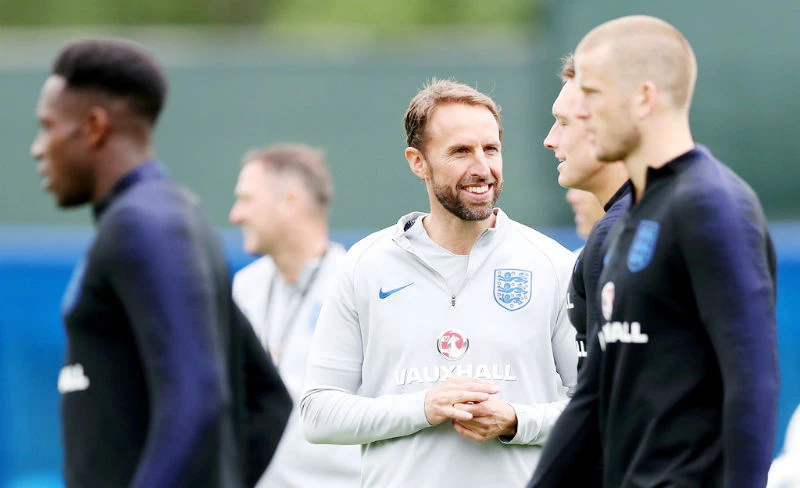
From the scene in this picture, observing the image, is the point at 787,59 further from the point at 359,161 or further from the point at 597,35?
the point at 597,35

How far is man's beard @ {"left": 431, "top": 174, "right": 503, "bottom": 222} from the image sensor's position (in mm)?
5051

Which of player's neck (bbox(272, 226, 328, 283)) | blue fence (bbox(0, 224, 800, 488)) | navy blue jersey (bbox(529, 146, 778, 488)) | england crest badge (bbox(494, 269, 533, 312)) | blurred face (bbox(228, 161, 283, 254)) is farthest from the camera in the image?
blue fence (bbox(0, 224, 800, 488))

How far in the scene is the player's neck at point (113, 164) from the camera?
3525 millimetres

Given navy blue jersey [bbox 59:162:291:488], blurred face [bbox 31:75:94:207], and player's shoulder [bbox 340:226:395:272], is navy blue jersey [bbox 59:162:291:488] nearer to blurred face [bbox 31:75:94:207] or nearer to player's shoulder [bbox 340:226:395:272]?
blurred face [bbox 31:75:94:207]

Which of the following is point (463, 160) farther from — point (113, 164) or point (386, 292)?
point (113, 164)

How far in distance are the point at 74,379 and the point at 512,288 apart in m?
1.95

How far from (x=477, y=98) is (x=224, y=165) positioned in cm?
1143

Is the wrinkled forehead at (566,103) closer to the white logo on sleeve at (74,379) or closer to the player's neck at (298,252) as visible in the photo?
the white logo on sleeve at (74,379)

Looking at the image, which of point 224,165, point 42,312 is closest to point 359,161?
point 224,165

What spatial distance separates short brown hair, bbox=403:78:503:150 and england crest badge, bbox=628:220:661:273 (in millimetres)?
1682

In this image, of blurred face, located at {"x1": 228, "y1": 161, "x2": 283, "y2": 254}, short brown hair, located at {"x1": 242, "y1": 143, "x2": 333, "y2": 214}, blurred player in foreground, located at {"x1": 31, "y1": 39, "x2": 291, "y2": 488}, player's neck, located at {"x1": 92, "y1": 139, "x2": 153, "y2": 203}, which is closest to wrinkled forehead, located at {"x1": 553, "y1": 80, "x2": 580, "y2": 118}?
blurred player in foreground, located at {"x1": 31, "y1": 39, "x2": 291, "y2": 488}

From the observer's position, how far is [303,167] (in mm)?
8211

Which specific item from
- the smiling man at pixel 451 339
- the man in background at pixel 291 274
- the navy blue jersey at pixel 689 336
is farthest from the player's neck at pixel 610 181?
the man in background at pixel 291 274

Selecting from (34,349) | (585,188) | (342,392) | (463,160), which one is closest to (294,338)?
(342,392)
